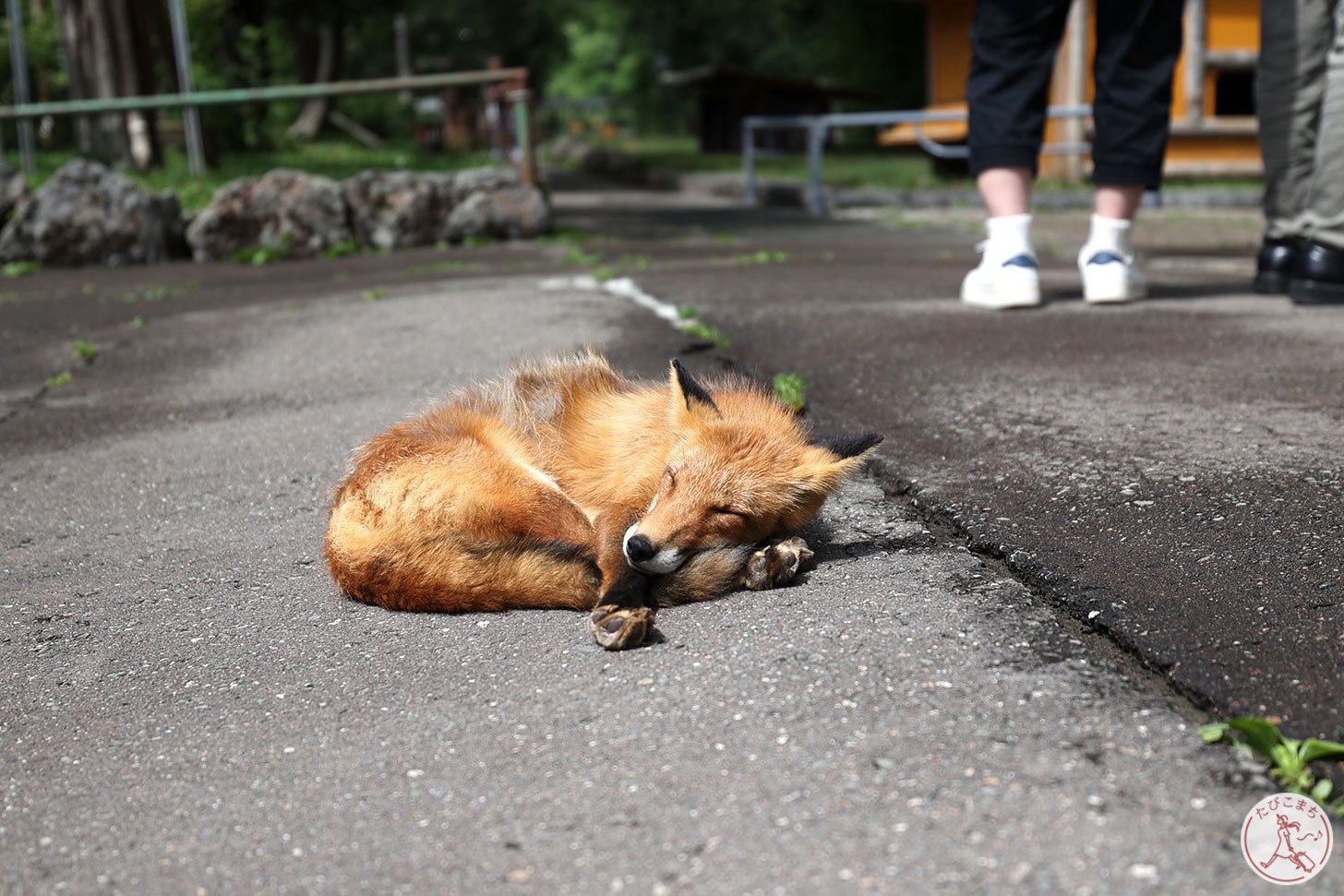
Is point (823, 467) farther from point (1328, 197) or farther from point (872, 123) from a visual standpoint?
point (872, 123)

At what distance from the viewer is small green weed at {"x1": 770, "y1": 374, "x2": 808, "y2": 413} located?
4594mm

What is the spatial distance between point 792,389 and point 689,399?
5.32 feet

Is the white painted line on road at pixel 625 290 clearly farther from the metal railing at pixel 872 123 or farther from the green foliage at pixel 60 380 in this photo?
the metal railing at pixel 872 123

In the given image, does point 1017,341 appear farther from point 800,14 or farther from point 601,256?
point 800,14

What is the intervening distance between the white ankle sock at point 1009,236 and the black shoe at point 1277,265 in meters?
1.36

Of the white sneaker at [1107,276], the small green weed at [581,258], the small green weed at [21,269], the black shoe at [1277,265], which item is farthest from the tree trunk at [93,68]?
the black shoe at [1277,265]

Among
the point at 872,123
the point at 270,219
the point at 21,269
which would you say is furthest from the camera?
the point at 872,123

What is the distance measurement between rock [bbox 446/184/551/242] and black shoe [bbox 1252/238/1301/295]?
275 inches

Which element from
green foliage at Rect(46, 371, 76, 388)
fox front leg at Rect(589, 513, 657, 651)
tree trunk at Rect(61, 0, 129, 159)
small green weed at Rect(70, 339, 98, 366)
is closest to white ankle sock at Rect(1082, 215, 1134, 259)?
fox front leg at Rect(589, 513, 657, 651)

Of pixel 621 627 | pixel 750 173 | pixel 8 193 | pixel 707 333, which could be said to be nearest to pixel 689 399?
pixel 621 627

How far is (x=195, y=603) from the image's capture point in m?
3.14

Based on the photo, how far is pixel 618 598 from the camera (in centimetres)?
275

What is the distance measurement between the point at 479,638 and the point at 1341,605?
181 cm

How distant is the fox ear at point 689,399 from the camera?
3.13 meters
